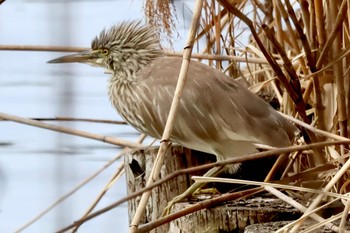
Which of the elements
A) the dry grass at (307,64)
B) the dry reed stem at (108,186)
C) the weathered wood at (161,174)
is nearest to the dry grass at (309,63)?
the dry grass at (307,64)

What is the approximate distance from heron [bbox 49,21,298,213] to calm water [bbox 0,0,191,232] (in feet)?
0.44

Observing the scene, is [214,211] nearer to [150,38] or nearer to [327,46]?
[327,46]

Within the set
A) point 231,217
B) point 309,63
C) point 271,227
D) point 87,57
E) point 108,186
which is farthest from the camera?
point 87,57

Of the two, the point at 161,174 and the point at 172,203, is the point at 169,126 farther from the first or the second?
the point at 161,174

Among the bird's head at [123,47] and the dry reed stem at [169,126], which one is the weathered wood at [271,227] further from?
the bird's head at [123,47]

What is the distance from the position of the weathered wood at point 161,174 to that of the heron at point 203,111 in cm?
6

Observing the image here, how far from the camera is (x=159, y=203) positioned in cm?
215

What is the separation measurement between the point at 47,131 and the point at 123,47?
117 cm

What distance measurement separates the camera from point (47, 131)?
1511 mm

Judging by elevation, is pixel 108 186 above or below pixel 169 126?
below

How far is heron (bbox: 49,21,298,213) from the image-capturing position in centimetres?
213

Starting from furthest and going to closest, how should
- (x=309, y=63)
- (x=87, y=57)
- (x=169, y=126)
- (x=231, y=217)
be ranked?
(x=87, y=57)
(x=309, y=63)
(x=231, y=217)
(x=169, y=126)

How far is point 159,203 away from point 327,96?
522 millimetres

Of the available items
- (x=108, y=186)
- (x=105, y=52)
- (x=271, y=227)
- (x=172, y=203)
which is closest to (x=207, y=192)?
(x=172, y=203)
